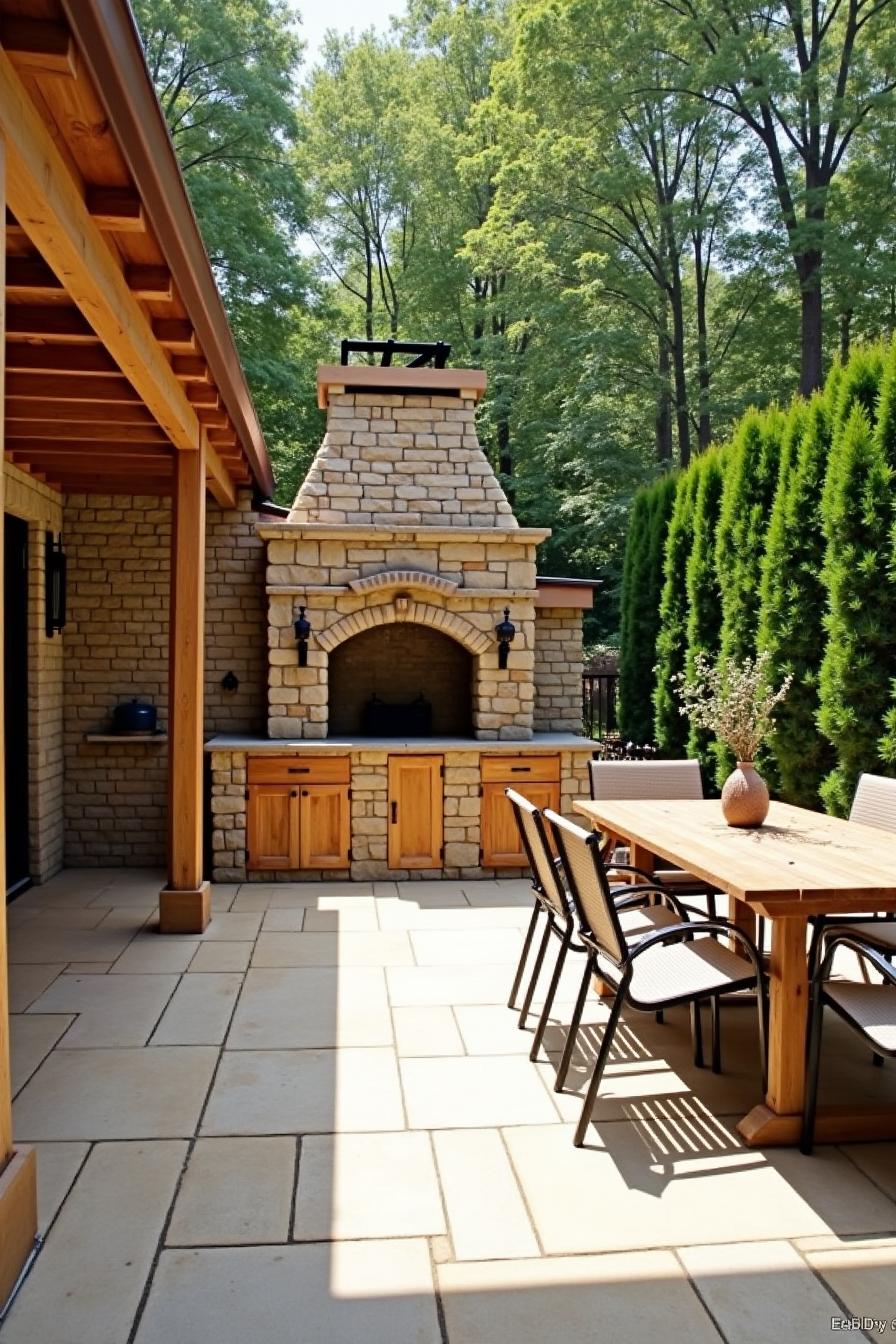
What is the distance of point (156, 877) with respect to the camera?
664 cm

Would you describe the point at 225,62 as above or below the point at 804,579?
above

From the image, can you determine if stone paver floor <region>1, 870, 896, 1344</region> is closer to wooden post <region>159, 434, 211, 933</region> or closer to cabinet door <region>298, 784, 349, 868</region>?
wooden post <region>159, 434, 211, 933</region>

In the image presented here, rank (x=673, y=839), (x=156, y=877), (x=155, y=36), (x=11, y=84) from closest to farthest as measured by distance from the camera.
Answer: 1. (x=11, y=84)
2. (x=673, y=839)
3. (x=156, y=877)
4. (x=155, y=36)

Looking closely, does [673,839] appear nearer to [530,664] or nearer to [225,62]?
[530,664]

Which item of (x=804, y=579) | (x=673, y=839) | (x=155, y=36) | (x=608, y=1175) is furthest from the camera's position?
(x=155, y=36)

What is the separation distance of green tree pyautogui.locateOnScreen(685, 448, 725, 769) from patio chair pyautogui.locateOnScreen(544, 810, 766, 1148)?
3.81m

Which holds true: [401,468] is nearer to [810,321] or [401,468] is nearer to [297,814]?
[297,814]

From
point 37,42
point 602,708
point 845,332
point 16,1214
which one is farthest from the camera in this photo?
point 845,332

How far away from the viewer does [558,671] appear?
25.0ft

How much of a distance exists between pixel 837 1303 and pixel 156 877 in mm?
5353

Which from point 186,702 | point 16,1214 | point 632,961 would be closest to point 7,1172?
point 16,1214

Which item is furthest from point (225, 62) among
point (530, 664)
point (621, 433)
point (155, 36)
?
point (530, 664)

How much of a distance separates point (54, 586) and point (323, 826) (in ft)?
8.02

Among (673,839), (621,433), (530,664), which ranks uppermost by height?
(621,433)
